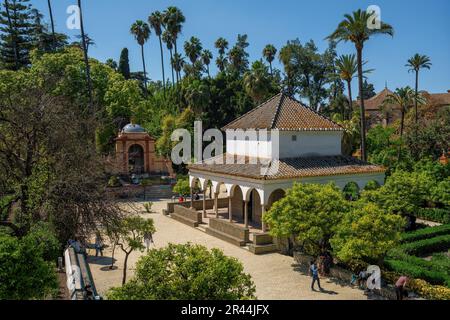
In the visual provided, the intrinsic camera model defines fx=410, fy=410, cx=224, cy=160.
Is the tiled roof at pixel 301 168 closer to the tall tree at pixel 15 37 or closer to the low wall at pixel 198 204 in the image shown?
the low wall at pixel 198 204

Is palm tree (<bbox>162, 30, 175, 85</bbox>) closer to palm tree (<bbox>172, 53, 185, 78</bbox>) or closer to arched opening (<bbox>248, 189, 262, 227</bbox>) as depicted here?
palm tree (<bbox>172, 53, 185, 78</bbox>)

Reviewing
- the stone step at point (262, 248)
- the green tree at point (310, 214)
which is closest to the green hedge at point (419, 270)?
the green tree at point (310, 214)

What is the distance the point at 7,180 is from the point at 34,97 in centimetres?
359

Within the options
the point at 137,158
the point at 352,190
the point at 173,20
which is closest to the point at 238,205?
the point at 352,190

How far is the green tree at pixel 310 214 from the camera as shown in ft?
58.1

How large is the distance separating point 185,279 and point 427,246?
1514cm

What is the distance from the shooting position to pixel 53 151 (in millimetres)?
17094

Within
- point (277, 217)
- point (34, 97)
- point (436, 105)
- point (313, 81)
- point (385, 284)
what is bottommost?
point (385, 284)

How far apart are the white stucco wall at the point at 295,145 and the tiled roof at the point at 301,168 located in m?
0.44

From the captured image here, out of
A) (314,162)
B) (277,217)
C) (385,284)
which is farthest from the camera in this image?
(314,162)

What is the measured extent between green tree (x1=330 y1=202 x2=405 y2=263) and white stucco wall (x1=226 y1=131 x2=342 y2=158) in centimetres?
932

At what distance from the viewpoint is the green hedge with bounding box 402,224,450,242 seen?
21000 millimetres

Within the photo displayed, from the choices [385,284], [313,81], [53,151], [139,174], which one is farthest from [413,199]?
[313,81]
